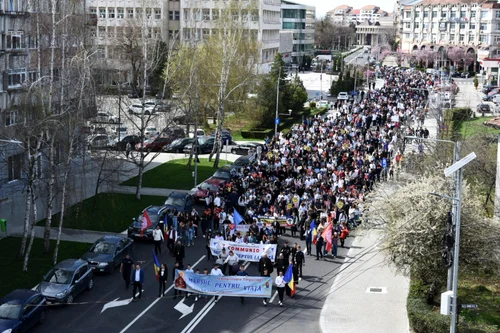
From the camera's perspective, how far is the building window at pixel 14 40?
38.5m

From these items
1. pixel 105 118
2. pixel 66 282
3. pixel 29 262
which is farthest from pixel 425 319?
pixel 105 118

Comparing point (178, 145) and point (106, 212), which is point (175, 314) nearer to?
point (106, 212)

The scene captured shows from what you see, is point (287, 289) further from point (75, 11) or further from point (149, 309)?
point (75, 11)

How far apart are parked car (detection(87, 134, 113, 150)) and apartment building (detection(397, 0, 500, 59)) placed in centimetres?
12625

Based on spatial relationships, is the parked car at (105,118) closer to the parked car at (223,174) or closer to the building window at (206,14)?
the parked car at (223,174)

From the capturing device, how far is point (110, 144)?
3653cm

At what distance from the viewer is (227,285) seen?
25.1 metres

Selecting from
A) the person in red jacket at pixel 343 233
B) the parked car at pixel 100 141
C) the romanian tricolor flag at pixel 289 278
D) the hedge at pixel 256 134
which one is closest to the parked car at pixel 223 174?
the parked car at pixel 100 141

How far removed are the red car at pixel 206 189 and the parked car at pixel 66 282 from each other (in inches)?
552

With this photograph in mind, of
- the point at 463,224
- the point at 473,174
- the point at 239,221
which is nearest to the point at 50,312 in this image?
the point at 239,221

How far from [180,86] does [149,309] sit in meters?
31.1

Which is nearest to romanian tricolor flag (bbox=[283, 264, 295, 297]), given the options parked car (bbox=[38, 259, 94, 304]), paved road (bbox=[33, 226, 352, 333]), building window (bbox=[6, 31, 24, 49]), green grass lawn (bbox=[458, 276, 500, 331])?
paved road (bbox=[33, 226, 352, 333])

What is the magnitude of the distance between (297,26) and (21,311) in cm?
13651

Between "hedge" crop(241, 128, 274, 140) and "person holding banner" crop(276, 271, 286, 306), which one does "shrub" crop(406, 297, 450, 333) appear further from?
"hedge" crop(241, 128, 274, 140)
